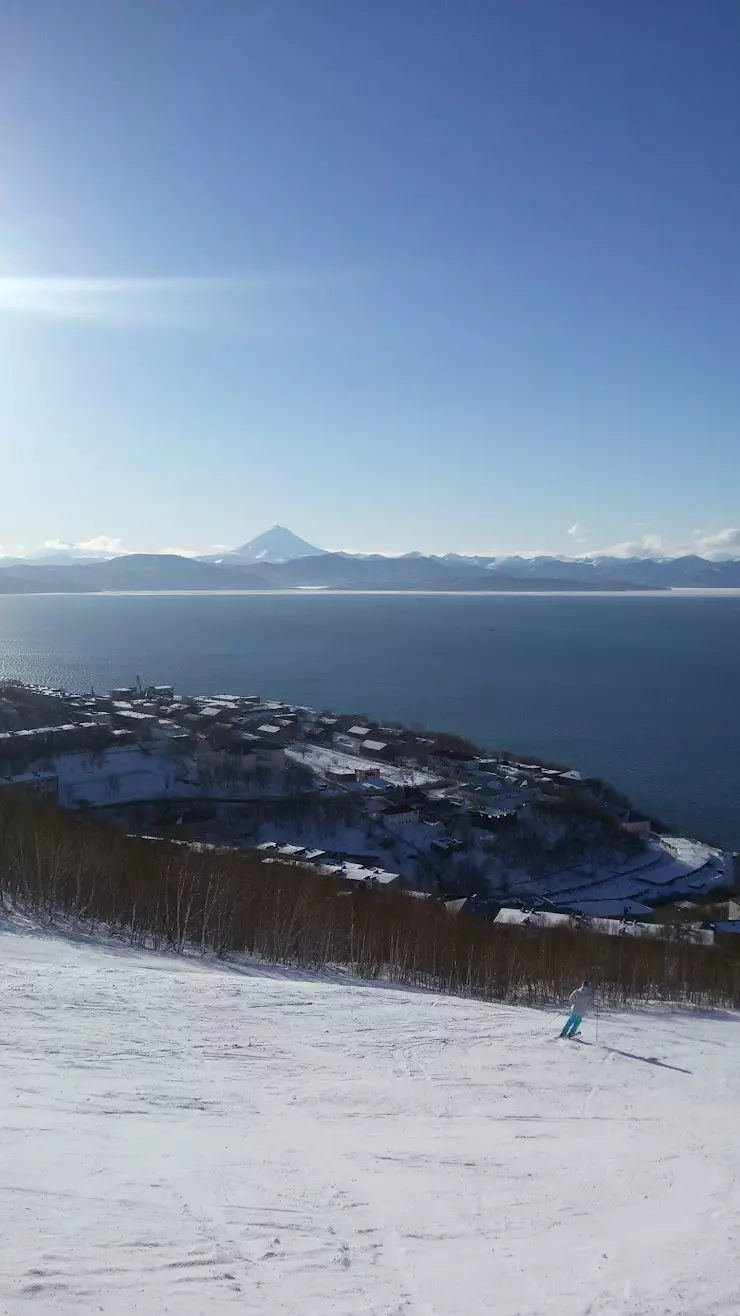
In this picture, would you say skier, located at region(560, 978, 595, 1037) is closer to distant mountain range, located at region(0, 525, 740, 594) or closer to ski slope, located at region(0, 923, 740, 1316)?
ski slope, located at region(0, 923, 740, 1316)

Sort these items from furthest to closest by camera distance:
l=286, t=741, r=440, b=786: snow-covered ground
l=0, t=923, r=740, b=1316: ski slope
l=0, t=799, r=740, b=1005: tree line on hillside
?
l=286, t=741, r=440, b=786: snow-covered ground → l=0, t=799, r=740, b=1005: tree line on hillside → l=0, t=923, r=740, b=1316: ski slope

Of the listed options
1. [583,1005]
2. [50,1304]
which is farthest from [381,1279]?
[583,1005]

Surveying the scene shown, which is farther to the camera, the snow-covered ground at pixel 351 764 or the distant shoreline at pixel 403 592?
the distant shoreline at pixel 403 592

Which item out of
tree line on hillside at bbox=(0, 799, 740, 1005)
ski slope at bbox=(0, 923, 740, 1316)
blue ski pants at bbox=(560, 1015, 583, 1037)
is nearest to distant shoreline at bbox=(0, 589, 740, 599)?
tree line on hillside at bbox=(0, 799, 740, 1005)

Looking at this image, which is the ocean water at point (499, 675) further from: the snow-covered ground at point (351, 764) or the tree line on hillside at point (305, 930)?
the tree line on hillside at point (305, 930)

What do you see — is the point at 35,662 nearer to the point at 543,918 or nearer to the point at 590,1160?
the point at 543,918

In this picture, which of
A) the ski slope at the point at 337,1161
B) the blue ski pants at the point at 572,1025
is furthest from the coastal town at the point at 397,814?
the ski slope at the point at 337,1161

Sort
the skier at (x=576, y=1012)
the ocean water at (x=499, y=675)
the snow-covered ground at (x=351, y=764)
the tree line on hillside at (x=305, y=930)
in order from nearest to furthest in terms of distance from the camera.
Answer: the skier at (x=576, y=1012) → the tree line on hillside at (x=305, y=930) → the snow-covered ground at (x=351, y=764) → the ocean water at (x=499, y=675)
